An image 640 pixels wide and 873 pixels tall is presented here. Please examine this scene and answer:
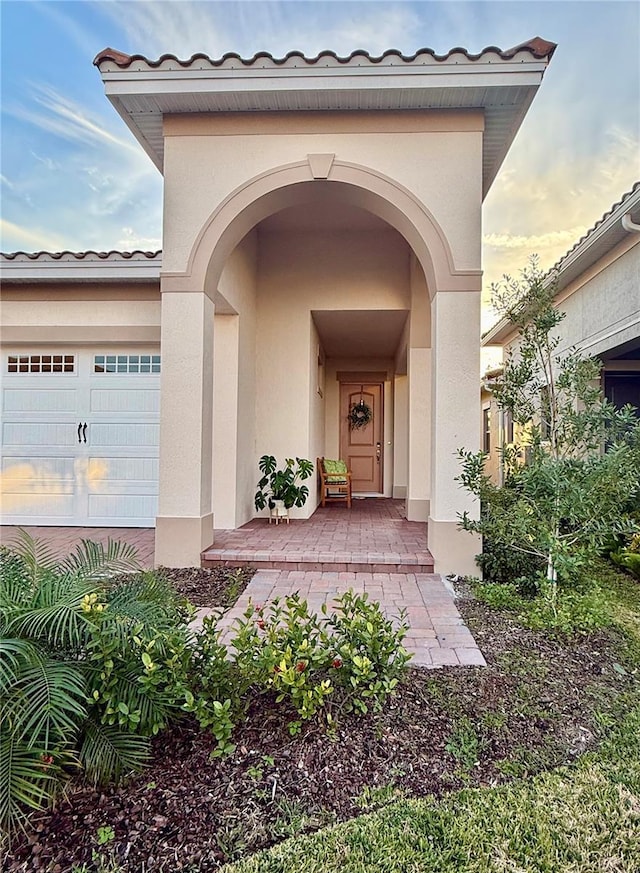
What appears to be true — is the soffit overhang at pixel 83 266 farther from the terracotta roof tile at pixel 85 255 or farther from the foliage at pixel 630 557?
the foliage at pixel 630 557

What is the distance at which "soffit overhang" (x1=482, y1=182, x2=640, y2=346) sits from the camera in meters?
5.66

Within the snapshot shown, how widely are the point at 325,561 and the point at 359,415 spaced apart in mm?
7227

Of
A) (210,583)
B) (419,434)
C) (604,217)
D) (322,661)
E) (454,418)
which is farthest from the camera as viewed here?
(419,434)

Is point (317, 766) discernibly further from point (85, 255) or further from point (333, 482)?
point (333, 482)

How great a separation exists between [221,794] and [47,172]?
26.5 ft

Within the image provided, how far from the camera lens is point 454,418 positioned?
15.8 ft

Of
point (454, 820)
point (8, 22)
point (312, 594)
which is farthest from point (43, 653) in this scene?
point (8, 22)

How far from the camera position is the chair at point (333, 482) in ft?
30.3

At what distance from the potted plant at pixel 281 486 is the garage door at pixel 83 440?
155 cm

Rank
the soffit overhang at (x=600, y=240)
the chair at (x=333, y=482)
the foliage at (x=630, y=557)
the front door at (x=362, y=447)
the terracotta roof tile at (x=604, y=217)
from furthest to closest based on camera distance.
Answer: the front door at (x=362, y=447)
the chair at (x=333, y=482)
the soffit overhang at (x=600, y=240)
the terracotta roof tile at (x=604, y=217)
the foliage at (x=630, y=557)

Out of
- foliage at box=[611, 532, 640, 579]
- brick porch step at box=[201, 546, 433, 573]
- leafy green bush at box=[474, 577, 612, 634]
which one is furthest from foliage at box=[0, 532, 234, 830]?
foliage at box=[611, 532, 640, 579]

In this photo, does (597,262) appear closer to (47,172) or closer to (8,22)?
(8,22)

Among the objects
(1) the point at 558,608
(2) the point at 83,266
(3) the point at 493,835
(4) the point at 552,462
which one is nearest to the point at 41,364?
(2) the point at 83,266

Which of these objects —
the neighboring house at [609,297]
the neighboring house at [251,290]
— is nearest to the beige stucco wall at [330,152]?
the neighboring house at [251,290]
